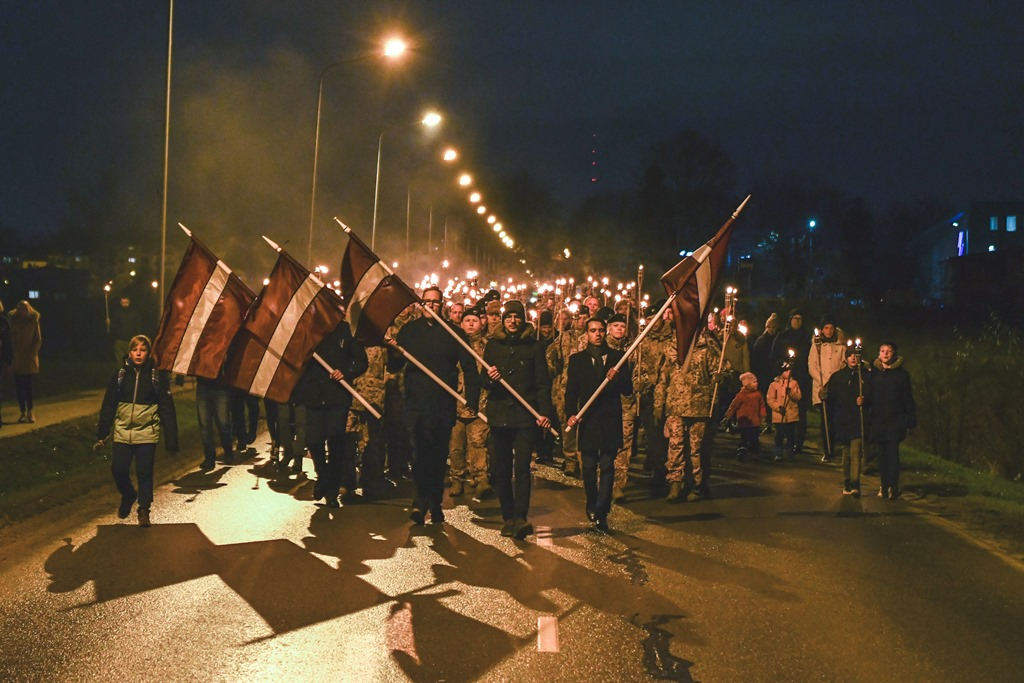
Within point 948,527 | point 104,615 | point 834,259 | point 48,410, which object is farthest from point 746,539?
point 834,259

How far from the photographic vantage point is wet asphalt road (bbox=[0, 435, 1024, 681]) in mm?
6695

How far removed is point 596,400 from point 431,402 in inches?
57.6

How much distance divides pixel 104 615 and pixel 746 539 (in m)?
5.54

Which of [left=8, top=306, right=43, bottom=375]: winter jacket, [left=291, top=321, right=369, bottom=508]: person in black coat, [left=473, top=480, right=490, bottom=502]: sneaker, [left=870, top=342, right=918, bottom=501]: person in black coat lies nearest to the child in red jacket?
[left=870, top=342, right=918, bottom=501]: person in black coat

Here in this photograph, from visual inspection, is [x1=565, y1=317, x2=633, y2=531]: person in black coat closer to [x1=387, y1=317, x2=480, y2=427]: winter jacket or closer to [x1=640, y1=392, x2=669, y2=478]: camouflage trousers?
[x1=387, y1=317, x2=480, y2=427]: winter jacket

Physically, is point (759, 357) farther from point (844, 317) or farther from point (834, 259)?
point (834, 259)

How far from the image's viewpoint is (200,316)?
37.8 feet

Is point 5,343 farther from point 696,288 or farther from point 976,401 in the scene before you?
point 976,401

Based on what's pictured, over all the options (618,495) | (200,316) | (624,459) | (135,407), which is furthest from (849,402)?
(135,407)

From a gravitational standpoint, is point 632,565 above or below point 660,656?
above

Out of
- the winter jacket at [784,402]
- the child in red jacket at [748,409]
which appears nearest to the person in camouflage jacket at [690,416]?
the child in red jacket at [748,409]

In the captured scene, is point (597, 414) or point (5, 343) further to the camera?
point (5, 343)

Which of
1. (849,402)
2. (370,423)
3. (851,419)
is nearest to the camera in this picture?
(370,423)

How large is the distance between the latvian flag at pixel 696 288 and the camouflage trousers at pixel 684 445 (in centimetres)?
178
